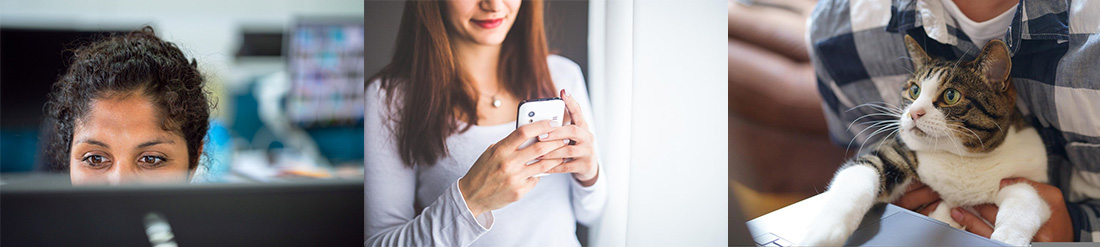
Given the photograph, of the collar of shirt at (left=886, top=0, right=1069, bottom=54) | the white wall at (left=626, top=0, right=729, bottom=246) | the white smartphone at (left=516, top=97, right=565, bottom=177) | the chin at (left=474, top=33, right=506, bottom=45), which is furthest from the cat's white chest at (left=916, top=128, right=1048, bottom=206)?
the chin at (left=474, top=33, right=506, bottom=45)

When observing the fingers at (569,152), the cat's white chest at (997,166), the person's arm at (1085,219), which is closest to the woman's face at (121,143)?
the fingers at (569,152)

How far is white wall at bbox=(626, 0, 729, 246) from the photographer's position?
1.94m

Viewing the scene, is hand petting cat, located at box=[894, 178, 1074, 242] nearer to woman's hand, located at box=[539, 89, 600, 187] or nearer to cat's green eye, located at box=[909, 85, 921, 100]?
cat's green eye, located at box=[909, 85, 921, 100]

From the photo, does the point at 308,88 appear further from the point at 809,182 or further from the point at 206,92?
the point at 809,182

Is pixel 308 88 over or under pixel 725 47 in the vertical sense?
under

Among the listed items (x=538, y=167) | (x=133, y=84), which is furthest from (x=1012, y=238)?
(x=133, y=84)

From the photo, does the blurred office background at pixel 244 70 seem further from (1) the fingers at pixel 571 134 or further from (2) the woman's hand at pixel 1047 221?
(2) the woman's hand at pixel 1047 221

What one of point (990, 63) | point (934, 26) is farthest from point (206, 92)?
point (990, 63)

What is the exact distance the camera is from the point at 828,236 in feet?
5.33

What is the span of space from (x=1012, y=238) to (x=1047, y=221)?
139mm

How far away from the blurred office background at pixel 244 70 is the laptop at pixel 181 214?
1.7 inches

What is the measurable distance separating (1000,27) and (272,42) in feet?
6.19

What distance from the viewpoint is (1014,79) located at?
1651 mm

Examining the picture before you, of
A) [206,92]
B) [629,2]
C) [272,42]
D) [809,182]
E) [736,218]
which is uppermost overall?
[629,2]
